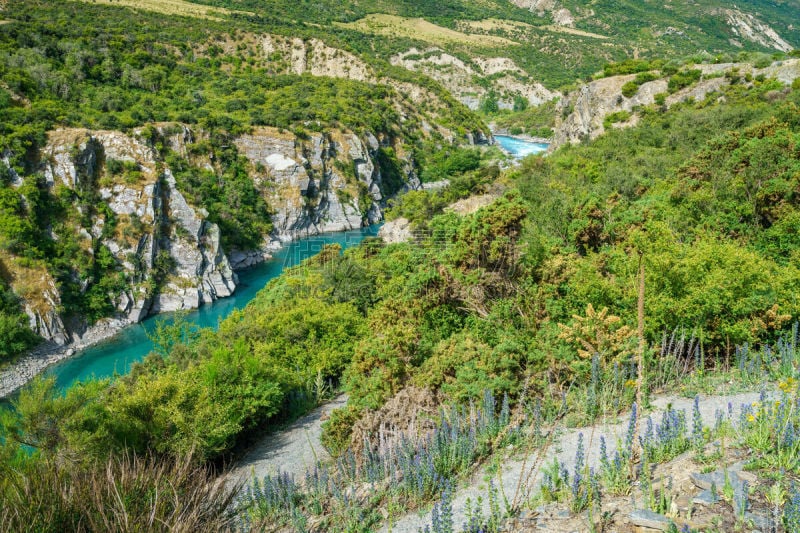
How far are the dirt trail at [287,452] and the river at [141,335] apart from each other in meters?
12.2

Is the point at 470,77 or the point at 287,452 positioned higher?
the point at 470,77

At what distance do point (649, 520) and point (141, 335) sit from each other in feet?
137

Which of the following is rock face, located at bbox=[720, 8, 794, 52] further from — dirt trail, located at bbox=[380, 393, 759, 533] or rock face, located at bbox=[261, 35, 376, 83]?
dirt trail, located at bbox=[380, 393, 759, 533]

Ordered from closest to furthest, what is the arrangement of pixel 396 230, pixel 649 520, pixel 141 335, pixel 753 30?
pixel 649 520 → pixel 141 335 → pixel 396 230 → pixel 753 30

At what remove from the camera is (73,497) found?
479 centimetres

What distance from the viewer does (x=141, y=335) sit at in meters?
39.3

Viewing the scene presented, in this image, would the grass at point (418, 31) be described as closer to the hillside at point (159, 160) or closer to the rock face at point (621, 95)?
the hillside at point (159, 160)

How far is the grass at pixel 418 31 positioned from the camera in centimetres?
15488

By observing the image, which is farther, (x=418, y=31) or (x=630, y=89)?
(x=418, y=31)

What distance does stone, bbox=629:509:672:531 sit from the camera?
4.86 metres

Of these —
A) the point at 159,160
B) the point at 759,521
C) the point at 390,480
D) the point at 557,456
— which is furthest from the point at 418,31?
the point at 759,521

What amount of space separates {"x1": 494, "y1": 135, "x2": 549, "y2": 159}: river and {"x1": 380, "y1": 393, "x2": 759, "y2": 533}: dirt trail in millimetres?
88817

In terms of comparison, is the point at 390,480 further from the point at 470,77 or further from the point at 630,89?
the point at 470,77

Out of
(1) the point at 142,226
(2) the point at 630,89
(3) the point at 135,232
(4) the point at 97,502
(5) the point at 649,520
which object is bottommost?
(3) the point at 135,232
